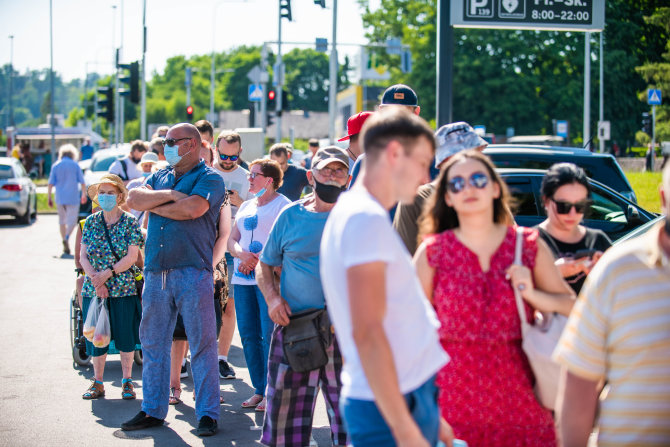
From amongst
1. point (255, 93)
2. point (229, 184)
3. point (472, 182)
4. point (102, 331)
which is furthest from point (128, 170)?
point (255, 93)

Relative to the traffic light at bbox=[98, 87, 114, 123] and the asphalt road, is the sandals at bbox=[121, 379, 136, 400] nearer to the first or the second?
the asphalt road

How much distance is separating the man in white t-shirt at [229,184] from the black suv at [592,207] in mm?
3030

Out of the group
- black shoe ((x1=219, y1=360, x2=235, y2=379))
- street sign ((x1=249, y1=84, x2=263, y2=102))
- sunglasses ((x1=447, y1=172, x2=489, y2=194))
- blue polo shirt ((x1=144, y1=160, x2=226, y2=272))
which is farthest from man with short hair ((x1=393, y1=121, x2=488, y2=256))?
street sign ((x1=249, y1=84, x2=263, y2=102))

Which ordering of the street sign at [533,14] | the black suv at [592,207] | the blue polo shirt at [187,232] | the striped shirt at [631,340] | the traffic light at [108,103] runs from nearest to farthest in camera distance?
the striped shirt at [631,340], the blue polo shirt at [187,232], the black suv at [592,207], the street sign at [533,14], the traffic light at [108,103]

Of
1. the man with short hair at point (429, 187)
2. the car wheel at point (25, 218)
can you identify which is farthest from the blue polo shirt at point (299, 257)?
the car wheel at point (25, 218)

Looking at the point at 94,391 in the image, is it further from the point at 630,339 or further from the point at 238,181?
the point at 630,339

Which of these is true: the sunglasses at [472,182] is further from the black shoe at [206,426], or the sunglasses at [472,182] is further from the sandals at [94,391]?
the sandals at [94,391]

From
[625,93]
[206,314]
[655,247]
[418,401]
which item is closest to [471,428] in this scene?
[418,401]

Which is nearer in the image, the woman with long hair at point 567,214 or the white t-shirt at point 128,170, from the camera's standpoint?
the woman with long hair at point 567,214

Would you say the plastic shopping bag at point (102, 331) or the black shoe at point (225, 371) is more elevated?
the plastic shopping bag at point (102, 331)

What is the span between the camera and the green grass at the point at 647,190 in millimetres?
19772

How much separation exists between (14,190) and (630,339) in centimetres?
2411

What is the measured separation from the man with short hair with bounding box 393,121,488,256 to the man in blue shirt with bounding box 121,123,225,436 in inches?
88.4

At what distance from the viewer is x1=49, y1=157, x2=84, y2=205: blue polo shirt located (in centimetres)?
1734
